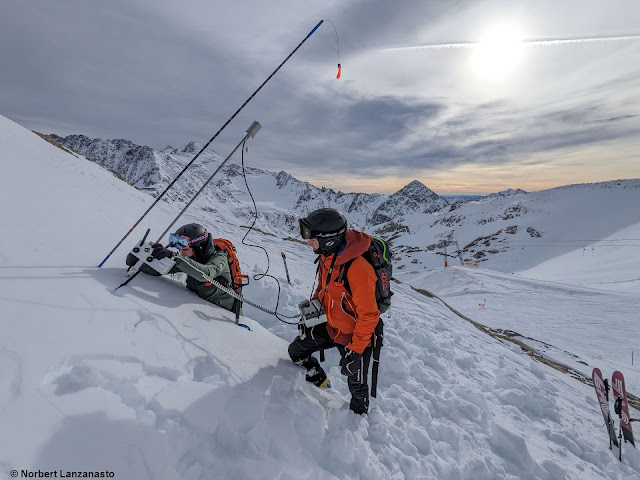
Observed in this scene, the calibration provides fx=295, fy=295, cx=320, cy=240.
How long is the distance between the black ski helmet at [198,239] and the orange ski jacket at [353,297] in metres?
2.47

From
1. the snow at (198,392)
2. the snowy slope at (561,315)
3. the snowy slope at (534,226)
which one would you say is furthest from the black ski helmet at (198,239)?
the snowy slope at (534,226)

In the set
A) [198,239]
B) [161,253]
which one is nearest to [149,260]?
[161,253]

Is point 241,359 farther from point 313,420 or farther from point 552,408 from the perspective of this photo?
point 552,408

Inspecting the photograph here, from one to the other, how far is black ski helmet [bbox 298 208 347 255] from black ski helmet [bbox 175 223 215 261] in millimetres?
2357

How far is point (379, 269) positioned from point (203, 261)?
3376mm

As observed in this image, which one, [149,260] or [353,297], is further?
[149,260]

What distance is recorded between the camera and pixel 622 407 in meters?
6.44

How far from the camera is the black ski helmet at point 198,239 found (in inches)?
210

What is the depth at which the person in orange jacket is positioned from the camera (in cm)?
380

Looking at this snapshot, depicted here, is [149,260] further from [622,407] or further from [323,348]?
[622,407]

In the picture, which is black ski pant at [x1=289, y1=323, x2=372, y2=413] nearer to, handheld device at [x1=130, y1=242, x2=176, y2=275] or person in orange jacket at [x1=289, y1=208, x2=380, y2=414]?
person in orange jacket at [x1=289, y1=208, x2=380, y2=414]

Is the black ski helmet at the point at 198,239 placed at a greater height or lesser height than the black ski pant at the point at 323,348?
greater

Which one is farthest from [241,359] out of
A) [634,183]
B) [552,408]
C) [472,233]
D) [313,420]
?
[634,183]

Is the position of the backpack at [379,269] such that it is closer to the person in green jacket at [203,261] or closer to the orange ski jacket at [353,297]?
the orange ski jacket at [353,297]
